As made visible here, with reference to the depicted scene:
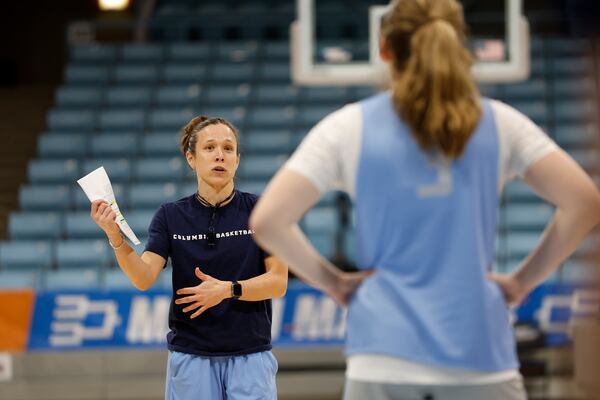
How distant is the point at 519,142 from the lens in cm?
237

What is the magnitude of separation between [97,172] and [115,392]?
5.43m

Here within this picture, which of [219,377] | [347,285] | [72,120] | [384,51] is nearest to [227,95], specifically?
[72,120]

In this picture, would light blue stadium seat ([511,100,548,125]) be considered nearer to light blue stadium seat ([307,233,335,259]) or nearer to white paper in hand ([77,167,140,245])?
light blue stadium seat ([307,233,335,259])

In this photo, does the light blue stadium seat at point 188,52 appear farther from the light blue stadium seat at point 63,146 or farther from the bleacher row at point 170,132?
the light blue stadium seat at point 63,146

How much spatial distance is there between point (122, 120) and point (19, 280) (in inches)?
120

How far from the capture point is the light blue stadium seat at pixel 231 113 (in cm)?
1236

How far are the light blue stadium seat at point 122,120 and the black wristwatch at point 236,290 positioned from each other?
884 centimetres

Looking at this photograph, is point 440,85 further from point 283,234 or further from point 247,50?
point 247,50

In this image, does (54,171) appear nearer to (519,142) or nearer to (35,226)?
(35,226)

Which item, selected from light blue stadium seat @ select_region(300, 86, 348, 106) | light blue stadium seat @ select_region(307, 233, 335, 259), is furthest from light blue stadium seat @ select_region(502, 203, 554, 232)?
light blue stadium seat @ select_region(300, 86, 348, 106)

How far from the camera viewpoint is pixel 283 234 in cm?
236

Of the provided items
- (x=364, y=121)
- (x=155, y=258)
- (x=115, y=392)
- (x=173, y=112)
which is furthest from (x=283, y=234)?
(x=173, y=112)

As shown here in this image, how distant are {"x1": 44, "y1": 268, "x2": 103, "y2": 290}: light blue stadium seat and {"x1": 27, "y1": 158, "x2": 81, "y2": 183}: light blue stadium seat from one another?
6.13ft

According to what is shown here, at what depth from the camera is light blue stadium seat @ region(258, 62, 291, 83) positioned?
13352mm
